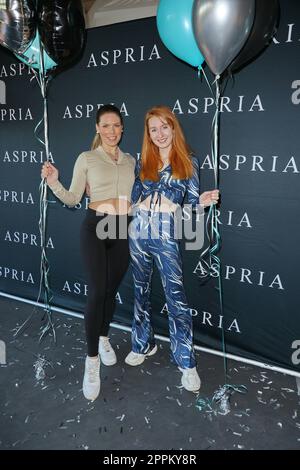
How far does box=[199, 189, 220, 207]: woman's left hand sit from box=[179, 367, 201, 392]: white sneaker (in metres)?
0.98

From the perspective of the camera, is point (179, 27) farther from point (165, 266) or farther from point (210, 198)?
point (165, 266)

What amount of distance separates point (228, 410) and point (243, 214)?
113 centimetres

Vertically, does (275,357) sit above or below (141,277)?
below

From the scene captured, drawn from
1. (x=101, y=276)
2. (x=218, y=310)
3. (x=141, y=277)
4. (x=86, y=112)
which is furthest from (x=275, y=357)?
(x=86, y=112)

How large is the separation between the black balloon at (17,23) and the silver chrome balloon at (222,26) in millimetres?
839

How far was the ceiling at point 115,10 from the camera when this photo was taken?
2.18m

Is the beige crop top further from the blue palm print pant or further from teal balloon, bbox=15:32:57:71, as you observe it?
teal balloon, bbox=15:32:57:71

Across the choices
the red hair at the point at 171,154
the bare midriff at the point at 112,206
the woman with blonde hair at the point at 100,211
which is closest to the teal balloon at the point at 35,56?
the woman with blonde hair at the point at 100,211

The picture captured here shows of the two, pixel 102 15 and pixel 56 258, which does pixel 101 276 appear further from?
pixel 102 15

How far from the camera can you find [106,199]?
6.32 ft

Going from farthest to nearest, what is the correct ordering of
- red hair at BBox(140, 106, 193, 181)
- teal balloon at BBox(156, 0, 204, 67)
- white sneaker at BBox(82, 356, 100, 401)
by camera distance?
white sneaker at BBox(82, 356, 100, 401)
red hair at BBox(140, 106, 193, 181)
teal balloon at BBox(156, 0, 204, 67)

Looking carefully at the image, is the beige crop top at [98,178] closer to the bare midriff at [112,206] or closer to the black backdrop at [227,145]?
the bare midriff at [112,206]

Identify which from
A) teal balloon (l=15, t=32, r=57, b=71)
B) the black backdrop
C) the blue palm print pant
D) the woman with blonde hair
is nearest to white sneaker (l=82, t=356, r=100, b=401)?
the woman with blonde hair

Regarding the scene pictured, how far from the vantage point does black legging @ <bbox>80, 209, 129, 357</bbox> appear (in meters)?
1.86
